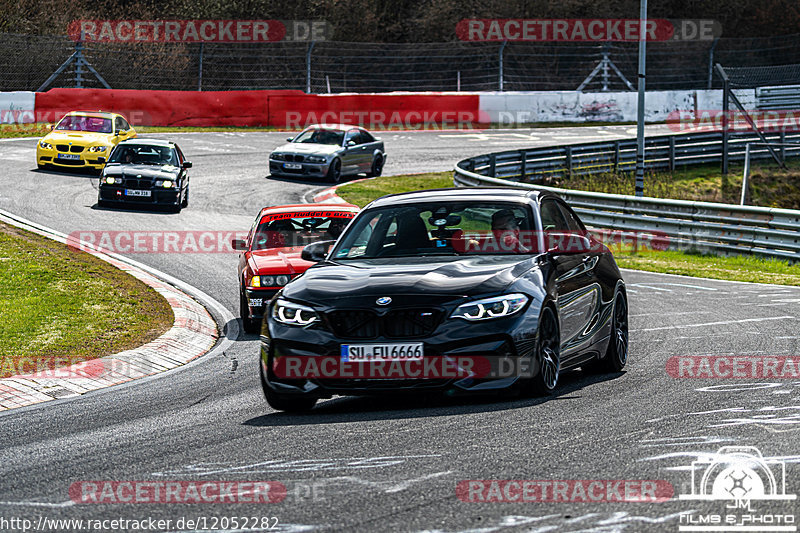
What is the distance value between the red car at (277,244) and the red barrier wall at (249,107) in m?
25.5

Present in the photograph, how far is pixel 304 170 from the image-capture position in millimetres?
31250

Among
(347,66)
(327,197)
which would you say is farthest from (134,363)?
(347,66)

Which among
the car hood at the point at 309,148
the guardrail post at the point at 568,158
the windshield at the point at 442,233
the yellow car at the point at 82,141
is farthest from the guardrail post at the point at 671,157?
the windshield at the point at 442,233

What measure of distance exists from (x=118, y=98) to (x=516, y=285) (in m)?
34.0

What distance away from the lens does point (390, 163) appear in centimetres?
3653

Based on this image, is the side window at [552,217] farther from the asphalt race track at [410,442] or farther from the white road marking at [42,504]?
the white road marking at [42,504]

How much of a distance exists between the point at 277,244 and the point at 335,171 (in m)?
16.6

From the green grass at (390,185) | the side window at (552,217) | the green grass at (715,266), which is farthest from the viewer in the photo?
the green grass at (390,185)

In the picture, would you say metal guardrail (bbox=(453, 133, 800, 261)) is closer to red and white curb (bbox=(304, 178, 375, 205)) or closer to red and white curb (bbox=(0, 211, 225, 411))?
red and white curb (bbox=(304, 178, 375, 205))

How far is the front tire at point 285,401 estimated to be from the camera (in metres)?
8.38

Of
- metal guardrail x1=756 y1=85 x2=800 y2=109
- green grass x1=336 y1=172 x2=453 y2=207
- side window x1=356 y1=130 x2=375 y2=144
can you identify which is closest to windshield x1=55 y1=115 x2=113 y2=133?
green grass x1=336 y1=172 x2=453 y2=207

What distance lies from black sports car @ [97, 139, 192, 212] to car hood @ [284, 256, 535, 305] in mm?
16770

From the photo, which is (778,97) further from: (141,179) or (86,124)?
(141,179)

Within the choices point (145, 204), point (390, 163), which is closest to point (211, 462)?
point (145, 204)
